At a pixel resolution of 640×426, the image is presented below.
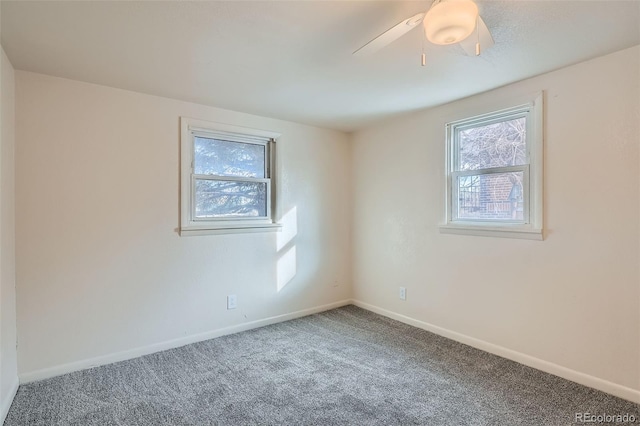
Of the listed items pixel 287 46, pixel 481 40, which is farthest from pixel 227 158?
pixel 481 40

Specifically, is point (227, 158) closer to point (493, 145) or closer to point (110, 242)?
point (110, 242)

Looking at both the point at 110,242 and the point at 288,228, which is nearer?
the point at 110,242

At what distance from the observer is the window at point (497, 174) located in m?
2.52

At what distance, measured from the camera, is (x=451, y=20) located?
1329mm

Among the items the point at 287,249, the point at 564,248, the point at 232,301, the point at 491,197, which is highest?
the point at 491,197

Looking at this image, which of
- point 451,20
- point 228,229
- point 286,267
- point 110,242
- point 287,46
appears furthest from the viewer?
point 286,267

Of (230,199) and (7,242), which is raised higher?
(230,199)

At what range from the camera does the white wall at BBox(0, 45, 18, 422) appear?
1.98 metres

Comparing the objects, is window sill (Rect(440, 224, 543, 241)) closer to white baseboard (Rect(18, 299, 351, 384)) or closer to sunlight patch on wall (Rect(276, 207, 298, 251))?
sunlight patch on wall (Rect(276, 207, 298, 251))

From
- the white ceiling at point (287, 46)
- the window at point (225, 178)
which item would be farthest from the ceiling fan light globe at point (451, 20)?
the window at point (225, 178)

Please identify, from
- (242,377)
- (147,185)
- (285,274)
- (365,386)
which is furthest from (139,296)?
(365,386)

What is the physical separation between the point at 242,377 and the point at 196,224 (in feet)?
4.56

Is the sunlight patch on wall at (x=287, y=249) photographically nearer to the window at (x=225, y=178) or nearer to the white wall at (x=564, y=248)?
the window at (x=225, y=178)

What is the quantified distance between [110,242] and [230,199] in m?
1.10
